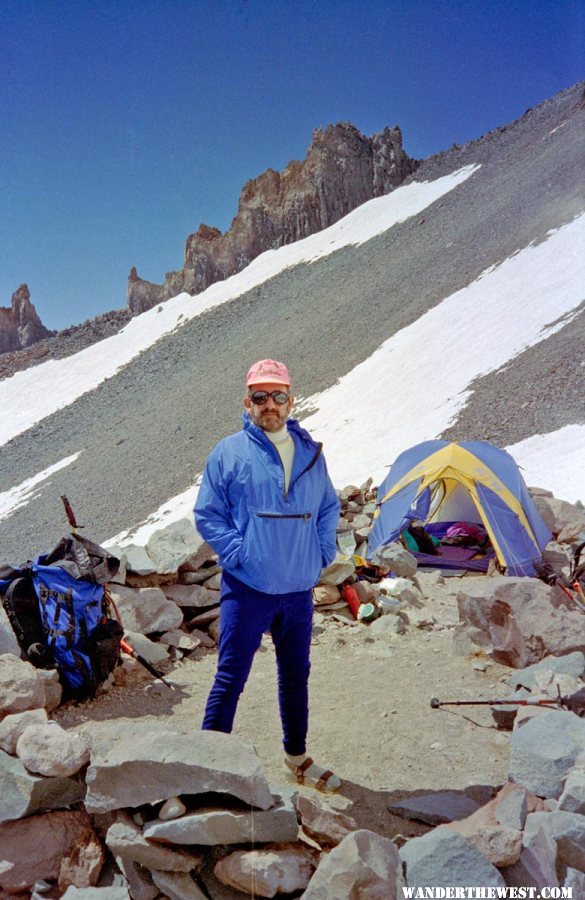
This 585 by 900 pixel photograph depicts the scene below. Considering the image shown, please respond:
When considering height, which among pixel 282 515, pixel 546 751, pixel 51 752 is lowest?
pixel 546 751

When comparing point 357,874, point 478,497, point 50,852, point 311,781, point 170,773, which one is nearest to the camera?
point 357,874

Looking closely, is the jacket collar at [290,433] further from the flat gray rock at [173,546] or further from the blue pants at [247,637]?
the flat gray rock at [173,546]

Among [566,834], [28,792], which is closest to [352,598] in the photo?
[566,834]

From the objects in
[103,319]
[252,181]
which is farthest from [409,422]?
[252,181]

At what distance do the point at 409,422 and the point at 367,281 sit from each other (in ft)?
67.0

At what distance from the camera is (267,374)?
3.60 meters

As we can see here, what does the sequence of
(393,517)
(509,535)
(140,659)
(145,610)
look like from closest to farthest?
(140,659) → (145,610) → (509,535) → (393,517)

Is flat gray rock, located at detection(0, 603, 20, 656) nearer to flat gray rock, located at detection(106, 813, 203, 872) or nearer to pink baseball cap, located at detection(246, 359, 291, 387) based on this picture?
flat gray rock, located at detection(106, 813, 203, 872)

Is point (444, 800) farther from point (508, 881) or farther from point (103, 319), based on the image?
point (103, 319)

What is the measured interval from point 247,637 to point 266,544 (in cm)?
49

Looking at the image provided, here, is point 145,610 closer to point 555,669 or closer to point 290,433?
point 290,433

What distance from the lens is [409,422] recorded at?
20.2m

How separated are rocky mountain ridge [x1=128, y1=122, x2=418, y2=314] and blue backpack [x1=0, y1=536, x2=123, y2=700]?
2170 inches

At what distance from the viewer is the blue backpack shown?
15.1ft
